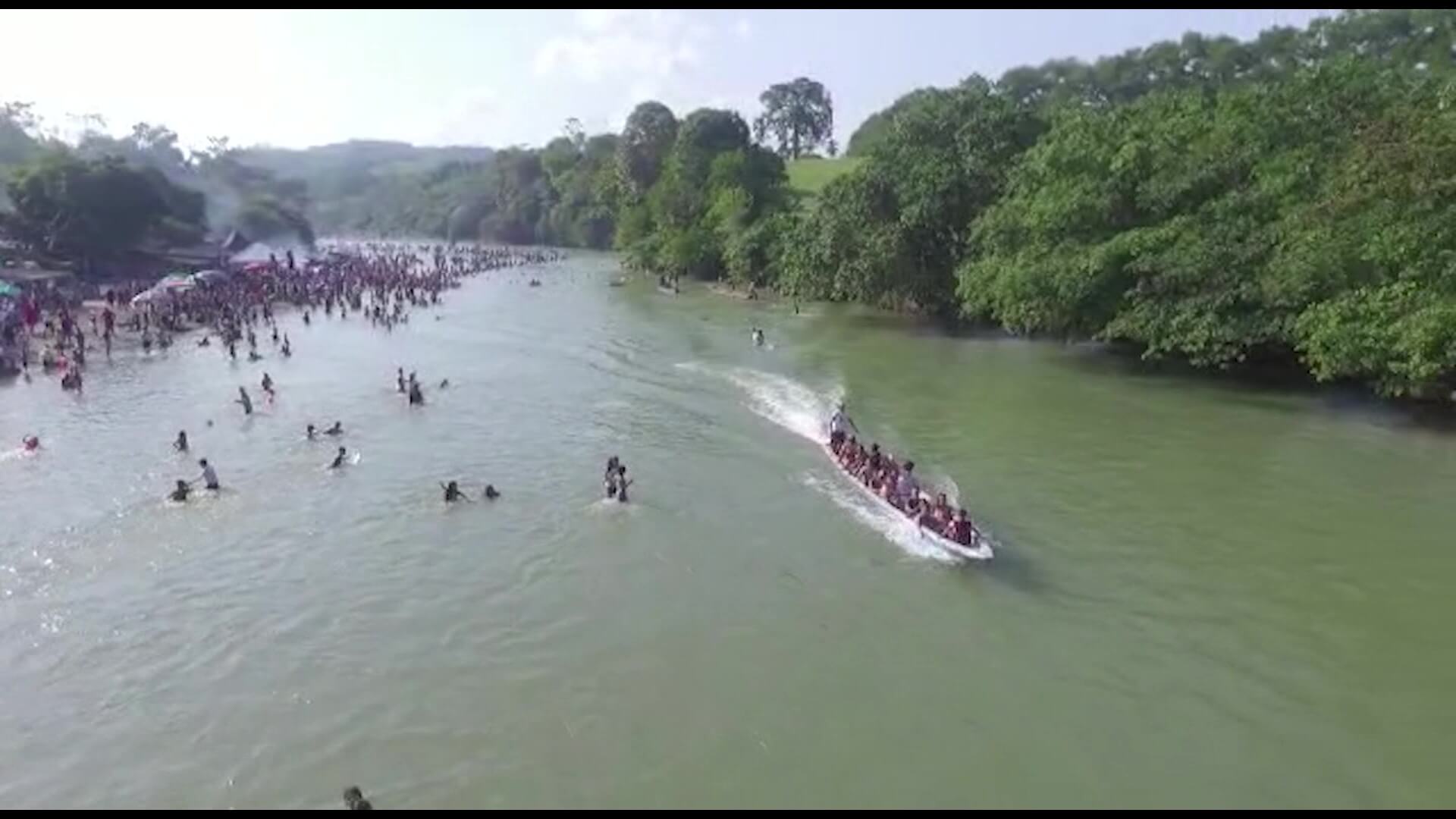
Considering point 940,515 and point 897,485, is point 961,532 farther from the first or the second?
point 897,485

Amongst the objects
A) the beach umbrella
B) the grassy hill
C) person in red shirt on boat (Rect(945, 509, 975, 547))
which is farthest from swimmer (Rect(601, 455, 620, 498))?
the grassy hill

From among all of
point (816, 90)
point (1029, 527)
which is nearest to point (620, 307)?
point (1029, 527)

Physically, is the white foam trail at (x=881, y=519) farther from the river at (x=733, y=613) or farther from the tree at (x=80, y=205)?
the tree at (x=80, y=205)

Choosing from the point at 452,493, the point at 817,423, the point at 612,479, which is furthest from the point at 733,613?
the point at 817,423

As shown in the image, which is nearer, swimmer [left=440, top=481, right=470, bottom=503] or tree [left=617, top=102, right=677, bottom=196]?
swimmer [left=440, top=481, right=470, bottom=503]

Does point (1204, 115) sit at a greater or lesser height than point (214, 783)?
greater

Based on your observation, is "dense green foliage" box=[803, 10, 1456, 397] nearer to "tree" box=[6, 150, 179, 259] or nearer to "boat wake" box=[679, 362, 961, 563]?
"boat wake" box=[679, 362, 961, 563]

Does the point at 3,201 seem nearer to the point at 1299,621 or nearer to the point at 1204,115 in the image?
the point at 1204,115
